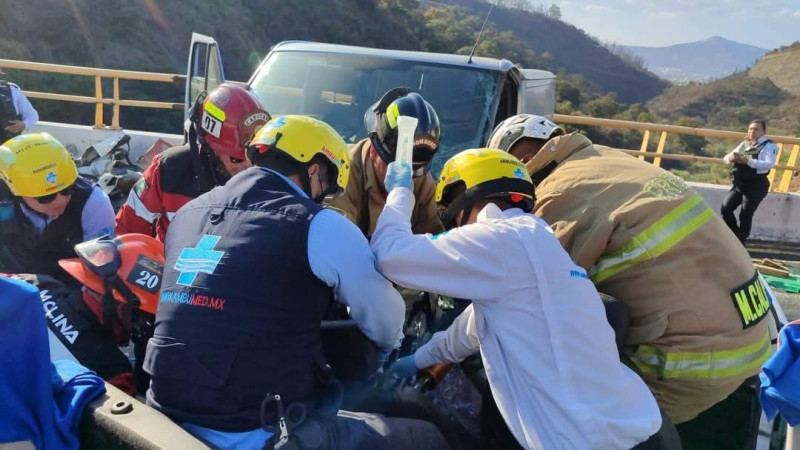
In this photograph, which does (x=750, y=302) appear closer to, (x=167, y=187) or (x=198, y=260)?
(x=198, y=260)

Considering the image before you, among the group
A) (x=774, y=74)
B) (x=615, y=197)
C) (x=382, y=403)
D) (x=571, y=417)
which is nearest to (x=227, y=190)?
(x=382, y=403)

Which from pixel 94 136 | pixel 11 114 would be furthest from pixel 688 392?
pixel 94 136

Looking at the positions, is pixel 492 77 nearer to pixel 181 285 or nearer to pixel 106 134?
pixel 181 285

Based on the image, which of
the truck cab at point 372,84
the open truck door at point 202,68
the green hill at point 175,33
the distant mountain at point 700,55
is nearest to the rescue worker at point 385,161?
the truck cab at point 372,84

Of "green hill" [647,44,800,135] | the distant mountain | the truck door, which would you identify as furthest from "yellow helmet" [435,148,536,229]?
the distant mountain

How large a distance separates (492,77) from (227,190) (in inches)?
117

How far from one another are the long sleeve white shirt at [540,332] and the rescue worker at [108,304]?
876 millimetres

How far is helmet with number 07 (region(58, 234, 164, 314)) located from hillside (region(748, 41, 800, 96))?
60.1m

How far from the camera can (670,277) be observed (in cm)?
254

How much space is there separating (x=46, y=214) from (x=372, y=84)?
2.28 metres

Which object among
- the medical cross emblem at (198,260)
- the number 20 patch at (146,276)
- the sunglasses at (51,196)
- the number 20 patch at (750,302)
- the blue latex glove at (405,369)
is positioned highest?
the medical cross emblem at (198,260)

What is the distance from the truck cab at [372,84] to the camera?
459 centimetres

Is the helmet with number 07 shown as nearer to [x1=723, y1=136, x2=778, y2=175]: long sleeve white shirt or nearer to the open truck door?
the open truck door

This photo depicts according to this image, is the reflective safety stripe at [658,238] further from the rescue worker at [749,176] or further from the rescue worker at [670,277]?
the rescue worker at [749,176]
